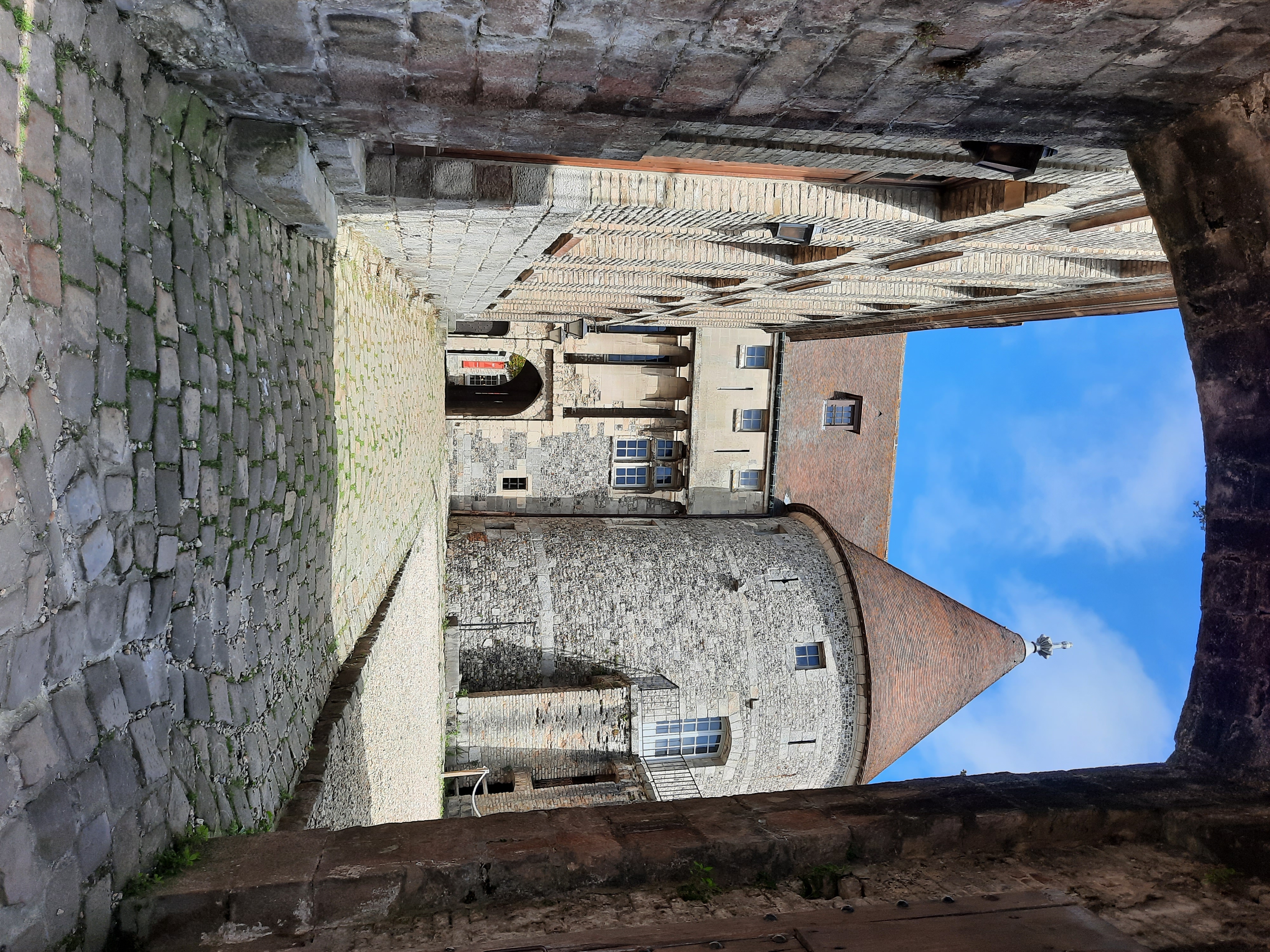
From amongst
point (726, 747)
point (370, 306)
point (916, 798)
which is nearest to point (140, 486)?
point (916, 798)

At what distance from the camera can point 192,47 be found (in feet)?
11.0

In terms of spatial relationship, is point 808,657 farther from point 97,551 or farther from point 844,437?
point 97,551

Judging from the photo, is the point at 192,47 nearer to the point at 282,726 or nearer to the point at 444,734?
the point at 282,726

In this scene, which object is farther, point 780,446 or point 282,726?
point 780,446

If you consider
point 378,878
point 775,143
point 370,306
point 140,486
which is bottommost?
point 378,878

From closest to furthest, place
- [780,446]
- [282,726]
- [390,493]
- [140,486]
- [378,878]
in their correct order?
[378,878] < [140,486] < [282,726] < [390,493] < [780,446]

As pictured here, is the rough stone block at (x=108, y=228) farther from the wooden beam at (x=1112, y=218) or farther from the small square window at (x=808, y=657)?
the small square window at (x=808, y=657)

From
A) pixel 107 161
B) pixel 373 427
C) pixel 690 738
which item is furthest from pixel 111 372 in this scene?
pixel 690 738

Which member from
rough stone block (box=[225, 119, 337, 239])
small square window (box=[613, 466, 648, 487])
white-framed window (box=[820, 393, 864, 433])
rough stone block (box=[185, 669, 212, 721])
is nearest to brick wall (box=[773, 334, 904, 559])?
white-framed window (box=[820, 393, 864, 433])

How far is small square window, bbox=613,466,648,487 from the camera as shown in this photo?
21.8m

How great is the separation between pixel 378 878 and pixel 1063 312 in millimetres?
14134

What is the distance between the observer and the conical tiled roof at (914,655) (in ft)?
57.7

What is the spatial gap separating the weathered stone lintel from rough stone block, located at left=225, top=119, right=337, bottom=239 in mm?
3290

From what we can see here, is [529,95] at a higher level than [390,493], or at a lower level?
higher
